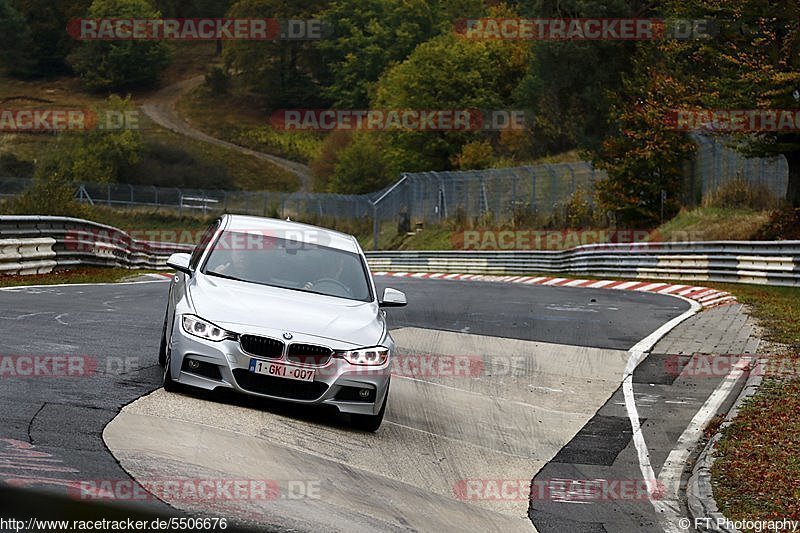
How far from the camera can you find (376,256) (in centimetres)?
5428

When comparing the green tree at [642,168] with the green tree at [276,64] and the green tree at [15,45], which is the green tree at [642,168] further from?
the green tree at [15,45]

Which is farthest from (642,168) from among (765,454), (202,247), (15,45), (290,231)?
(15,45)


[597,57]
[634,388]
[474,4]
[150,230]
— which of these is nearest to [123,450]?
[634,388]

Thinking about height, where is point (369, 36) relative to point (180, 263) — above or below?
above

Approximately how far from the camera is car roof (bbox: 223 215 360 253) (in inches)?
433

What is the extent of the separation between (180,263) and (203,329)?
4.89ft

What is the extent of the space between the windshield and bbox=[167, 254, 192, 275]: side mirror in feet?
0.53

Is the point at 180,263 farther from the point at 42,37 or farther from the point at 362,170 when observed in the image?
the point at 42,37

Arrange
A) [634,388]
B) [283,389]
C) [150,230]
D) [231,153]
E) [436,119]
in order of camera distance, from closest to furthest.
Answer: [283,389]
[634,388]
[150,230]
[436,119]
[231,153]

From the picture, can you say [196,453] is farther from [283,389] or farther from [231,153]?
[231,153]

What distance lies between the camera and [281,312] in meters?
9.32

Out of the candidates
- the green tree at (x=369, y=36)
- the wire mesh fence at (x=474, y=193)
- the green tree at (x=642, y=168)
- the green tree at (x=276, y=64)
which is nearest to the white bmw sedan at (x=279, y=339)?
the wire mesh fence at (x=474, y=193)

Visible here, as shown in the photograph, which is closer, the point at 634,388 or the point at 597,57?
the point at 634,388

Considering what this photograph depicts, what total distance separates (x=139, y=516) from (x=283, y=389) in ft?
20.8
